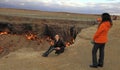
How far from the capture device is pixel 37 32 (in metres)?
29.0

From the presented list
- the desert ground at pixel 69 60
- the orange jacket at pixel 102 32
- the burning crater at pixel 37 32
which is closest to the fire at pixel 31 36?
the burning crater at pixel 37 32

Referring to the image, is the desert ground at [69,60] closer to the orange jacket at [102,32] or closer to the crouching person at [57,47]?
the crouching person at [57,47]

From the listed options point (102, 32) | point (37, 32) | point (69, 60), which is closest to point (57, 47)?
point (69, 60)

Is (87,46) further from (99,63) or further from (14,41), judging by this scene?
(14,41)

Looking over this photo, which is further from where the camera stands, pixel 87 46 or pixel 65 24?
pixel 65 24

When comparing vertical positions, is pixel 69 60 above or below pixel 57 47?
below

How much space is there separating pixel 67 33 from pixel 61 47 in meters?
13.1

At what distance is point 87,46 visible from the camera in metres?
16.6

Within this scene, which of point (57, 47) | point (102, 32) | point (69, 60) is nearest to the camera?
point (102, 32)

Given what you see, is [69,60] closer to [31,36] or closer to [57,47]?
[57,47]

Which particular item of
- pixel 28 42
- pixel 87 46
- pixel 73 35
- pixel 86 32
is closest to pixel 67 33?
pixel 73 35

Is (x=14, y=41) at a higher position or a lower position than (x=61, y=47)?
lower

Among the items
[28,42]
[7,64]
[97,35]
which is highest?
[97,35]

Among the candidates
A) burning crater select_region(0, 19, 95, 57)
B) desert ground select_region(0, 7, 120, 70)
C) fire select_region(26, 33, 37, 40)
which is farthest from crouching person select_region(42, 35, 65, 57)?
fire select_region(26, 33, 37, 40)
